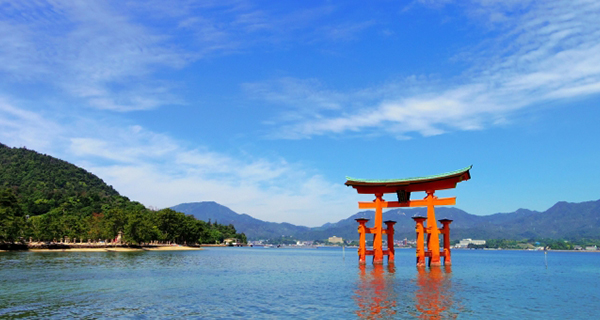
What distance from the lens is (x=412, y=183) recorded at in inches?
1791

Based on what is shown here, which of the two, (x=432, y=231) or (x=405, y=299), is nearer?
(x=405, y=299)

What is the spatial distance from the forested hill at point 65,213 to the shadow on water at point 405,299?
67.1 m

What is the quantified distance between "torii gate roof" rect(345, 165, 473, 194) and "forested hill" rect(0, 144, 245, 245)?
59.3m

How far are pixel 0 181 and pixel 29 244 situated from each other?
100m

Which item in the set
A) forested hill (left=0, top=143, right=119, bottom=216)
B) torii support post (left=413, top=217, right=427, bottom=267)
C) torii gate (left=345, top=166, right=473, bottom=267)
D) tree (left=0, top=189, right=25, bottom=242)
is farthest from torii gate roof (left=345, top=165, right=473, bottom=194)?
forested hill (left=0, top=143, right=119, bottom=216)

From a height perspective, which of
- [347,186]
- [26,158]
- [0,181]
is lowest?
[347,186]

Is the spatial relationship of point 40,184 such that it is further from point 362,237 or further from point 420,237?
point 420,237

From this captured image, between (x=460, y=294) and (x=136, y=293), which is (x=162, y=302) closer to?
(x=136, y=293)

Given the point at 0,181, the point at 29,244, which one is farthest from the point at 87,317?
the point at 0,181

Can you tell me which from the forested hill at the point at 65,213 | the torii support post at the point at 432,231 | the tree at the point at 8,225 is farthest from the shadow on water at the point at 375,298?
the forested hill at the point at 65,213

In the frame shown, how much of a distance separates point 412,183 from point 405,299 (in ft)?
77.9

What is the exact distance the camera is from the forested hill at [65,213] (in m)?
84.6

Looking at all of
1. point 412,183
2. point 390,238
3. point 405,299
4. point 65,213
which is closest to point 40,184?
point 65,213

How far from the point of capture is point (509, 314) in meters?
20.0
